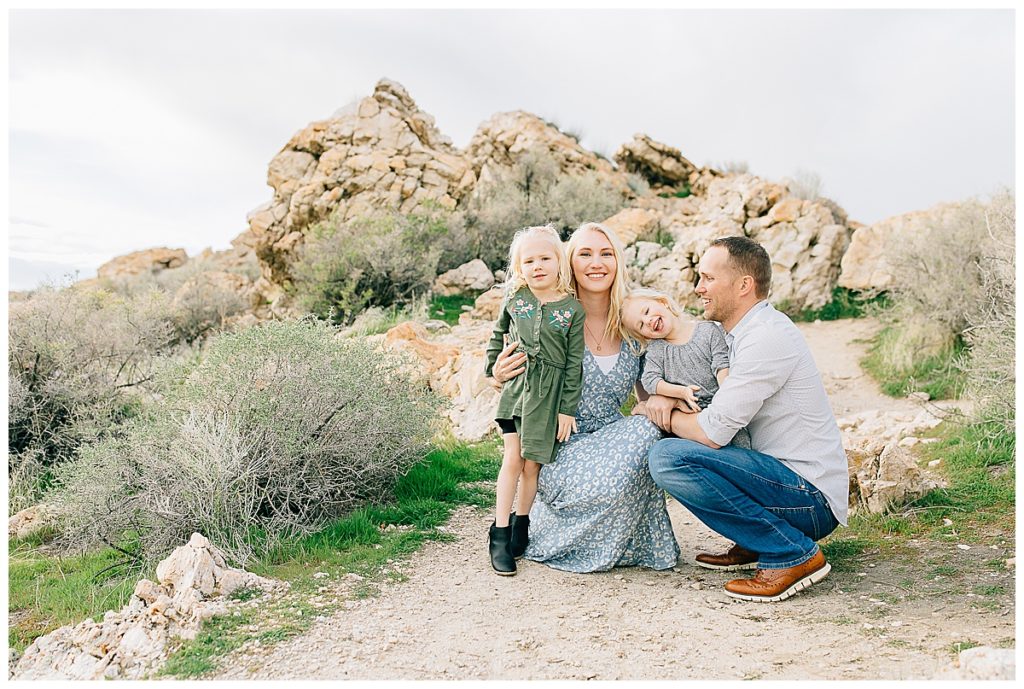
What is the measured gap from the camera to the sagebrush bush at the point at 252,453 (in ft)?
15.2

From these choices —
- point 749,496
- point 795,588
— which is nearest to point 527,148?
point 749,496

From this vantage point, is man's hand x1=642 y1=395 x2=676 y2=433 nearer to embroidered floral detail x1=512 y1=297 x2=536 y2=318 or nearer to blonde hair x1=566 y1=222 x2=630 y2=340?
blonde hair x1=566 y1=222 x2=630 y2=340

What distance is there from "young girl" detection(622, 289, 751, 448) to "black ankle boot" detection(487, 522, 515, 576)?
1.07 metres

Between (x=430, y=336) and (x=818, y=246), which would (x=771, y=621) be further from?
(x=818, y=246)

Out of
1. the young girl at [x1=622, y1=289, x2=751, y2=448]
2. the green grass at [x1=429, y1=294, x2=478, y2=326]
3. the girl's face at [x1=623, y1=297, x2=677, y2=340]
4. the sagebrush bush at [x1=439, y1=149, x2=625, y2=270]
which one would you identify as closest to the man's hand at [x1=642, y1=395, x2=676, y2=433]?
the young girl at [x1=622, y1=289, x2=751, y2=448]

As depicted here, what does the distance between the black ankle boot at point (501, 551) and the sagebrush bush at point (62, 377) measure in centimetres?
339

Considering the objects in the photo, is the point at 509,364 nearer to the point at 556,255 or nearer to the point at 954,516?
the point at 556,255

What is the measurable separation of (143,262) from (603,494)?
25.5 m

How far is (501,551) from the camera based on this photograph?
14.0ft

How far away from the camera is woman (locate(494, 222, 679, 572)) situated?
161 inches

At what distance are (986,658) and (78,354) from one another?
26.4ft

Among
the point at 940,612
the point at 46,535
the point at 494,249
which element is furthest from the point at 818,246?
the point at 46,535

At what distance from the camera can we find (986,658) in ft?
8.39

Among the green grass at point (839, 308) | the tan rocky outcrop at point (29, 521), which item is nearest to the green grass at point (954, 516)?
the tan rocky outcrop at point (29, 521)
